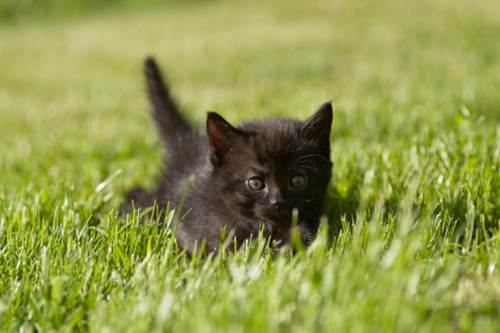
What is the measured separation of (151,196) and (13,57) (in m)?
12.0

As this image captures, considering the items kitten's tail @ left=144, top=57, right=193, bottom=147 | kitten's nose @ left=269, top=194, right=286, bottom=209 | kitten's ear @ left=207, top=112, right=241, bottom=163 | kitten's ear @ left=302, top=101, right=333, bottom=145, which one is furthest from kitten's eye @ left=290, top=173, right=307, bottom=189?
kitten's tail @ left=144, top=57, right=193, bottom=147

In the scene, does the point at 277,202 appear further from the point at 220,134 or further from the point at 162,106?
the point at 162,106

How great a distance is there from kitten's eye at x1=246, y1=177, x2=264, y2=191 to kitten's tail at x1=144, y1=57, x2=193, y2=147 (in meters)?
1.53

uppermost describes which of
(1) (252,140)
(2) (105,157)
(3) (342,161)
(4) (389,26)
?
(4) (389,26)

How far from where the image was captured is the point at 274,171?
2930mm

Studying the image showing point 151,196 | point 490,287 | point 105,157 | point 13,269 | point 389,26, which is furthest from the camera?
point 389,26

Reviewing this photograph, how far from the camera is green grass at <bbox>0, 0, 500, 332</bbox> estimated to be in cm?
180

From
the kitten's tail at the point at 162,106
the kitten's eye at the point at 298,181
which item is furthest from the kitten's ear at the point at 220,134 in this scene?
the kitten's tail at the point at 162,106

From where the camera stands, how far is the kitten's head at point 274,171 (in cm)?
292

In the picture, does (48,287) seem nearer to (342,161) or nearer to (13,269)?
(13,269)

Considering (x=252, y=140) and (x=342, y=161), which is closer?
(x=252, y=140)

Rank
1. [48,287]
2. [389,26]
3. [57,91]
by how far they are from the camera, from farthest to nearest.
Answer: [389,26]
[57,91]
[48,287]

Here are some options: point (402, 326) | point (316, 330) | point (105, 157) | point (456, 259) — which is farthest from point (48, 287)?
point (105, 157)

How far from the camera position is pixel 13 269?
7.83 feet
